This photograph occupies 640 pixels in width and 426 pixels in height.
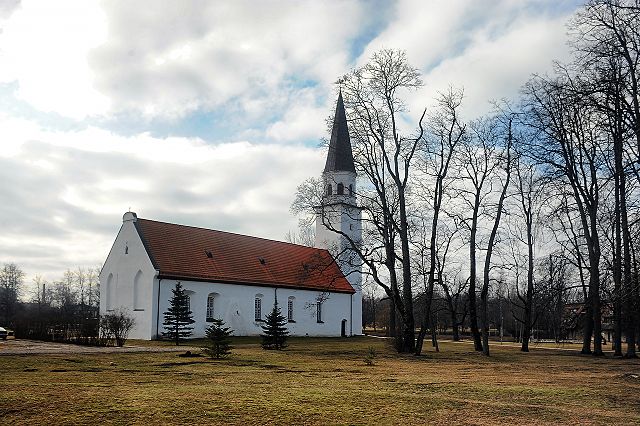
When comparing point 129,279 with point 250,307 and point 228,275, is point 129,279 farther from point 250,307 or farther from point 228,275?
point 250,307

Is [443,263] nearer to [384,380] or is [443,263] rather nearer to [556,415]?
[384,380]

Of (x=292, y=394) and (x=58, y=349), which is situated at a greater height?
(x=292, y=394)

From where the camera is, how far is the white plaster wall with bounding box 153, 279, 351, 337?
39031 mm

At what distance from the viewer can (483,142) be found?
2986 cm

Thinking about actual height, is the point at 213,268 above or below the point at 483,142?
below

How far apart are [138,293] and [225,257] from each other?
719 cm

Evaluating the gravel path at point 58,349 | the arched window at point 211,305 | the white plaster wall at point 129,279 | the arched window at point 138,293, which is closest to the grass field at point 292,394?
the gravel path at point 58,349

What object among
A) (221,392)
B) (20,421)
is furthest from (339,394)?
(20,421)

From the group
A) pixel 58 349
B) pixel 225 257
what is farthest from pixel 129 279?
pixel 58 349

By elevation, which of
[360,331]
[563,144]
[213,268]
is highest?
[563,144]

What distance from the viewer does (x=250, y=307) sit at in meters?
43.0

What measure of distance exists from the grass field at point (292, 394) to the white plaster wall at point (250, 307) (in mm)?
19689

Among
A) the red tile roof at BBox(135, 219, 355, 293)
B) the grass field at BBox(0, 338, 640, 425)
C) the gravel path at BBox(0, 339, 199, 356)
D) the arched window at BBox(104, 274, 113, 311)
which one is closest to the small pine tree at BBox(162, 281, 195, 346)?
the red tile roof at BBox(135, 219, 355, 293)

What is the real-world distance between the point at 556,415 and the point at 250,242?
38565 millimetres
